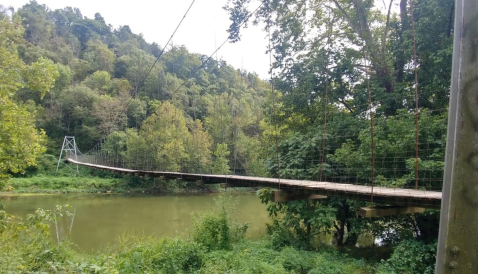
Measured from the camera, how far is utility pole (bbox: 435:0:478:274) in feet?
1.99

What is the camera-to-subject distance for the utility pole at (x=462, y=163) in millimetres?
606

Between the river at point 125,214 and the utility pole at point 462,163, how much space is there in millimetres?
4443

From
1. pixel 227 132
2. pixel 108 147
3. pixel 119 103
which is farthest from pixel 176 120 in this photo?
pixel 119 103

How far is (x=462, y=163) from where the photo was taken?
0.62m

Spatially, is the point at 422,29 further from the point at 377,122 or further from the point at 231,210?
the point at 231,210

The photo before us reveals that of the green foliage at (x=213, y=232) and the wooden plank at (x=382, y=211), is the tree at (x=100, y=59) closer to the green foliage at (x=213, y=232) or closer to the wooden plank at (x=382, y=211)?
the green foliage at (x=213, y=232)

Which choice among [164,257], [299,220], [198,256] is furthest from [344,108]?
[164,257]

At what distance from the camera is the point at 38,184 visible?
43.1 ft

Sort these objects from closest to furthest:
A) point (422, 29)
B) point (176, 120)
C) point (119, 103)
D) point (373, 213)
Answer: point (373, 213), point (422, 29), point (176, 120), point (119, 103)

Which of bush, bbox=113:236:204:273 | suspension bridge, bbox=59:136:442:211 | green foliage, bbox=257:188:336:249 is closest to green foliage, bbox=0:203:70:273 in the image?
bush, bbox=113:236:204:273

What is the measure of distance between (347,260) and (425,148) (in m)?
1.68

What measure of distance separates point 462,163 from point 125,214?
906 cm

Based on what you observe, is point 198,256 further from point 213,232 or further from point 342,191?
point 342,191

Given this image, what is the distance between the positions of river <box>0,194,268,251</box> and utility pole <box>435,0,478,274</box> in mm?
4443
